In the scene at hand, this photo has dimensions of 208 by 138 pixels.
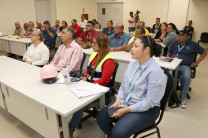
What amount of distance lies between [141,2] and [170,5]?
1626mm

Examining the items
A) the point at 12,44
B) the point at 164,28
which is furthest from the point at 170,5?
the point at 12,44

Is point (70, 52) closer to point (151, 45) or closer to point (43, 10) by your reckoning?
point (151, 45)

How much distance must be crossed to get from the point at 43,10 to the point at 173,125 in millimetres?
8496

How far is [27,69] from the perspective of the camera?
8.01 feet

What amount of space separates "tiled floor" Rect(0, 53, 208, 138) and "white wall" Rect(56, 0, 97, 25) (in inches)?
293

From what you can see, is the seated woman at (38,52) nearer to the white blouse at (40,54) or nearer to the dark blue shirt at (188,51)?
the white blouse at (40,54)

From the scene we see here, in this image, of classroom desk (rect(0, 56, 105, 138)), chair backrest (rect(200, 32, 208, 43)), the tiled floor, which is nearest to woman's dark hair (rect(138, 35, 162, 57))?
classroom desk (rect(0, 56, 105, 138))

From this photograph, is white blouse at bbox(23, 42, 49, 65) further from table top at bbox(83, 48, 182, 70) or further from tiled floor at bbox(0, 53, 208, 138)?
tiled floor at bbox(0, 53, 208, 138)

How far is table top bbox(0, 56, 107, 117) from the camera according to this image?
1.49 meters

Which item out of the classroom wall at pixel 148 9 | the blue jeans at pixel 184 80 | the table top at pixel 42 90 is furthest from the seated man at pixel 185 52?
the classroom wall at pixel 148 9

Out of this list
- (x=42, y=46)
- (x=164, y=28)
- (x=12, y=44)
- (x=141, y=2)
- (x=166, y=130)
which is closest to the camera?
(x=166, y=130)

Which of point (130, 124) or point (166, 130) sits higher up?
point (130, 124)

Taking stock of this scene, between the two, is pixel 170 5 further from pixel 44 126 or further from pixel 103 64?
pixel 44 126

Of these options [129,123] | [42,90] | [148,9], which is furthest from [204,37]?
[42,90]
